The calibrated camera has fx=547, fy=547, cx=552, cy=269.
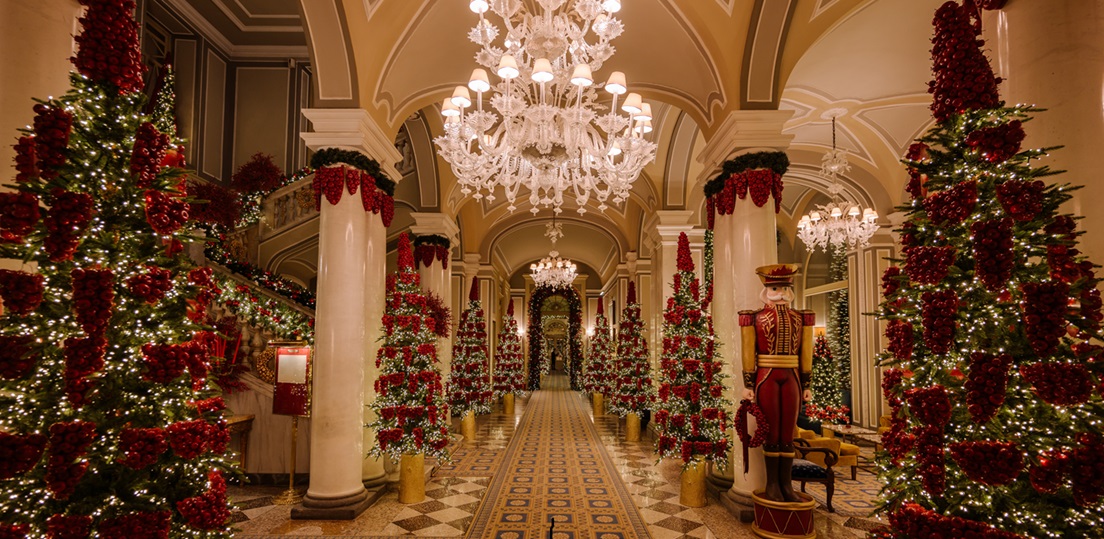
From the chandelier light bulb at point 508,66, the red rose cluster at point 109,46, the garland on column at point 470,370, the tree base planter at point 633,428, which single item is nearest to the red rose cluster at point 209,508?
the red rose cluster at point 109,46

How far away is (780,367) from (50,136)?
4.92m

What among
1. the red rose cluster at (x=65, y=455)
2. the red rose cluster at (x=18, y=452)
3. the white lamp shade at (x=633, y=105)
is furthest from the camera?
the white lamp shade at (x=633, y=105)

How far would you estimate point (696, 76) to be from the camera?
249 inches

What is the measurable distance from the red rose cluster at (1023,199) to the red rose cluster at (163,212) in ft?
11.6

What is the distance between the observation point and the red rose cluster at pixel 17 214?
2.02 m

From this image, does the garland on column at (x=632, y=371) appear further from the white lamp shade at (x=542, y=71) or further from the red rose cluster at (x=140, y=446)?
the red rose cluster at (x=140, y=446)

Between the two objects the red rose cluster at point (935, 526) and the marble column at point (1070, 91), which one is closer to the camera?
the red rose cluster at point (935, 526)

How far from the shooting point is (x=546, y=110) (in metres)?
4.39

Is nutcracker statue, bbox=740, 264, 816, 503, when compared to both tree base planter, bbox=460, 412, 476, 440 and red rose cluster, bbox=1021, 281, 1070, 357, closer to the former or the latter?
red rose cluster, bbox=1021, 281, 1070, 357

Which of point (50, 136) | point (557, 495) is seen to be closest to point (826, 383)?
point (557, 495)

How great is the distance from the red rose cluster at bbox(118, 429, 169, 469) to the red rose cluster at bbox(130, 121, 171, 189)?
3.52 ft

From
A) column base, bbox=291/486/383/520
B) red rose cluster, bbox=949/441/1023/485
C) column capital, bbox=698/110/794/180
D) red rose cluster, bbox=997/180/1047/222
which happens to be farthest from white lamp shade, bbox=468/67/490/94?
column base, bbox=291/486/383/520

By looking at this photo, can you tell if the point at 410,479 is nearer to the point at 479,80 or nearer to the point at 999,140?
the point at 479,80

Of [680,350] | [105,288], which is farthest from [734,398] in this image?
[105,288]
